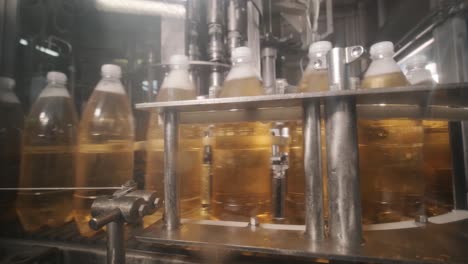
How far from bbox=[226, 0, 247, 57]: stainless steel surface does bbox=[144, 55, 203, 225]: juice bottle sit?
12.0 inches

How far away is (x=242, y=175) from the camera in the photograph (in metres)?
0.69

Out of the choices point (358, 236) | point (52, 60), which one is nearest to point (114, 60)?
point (52, 60)

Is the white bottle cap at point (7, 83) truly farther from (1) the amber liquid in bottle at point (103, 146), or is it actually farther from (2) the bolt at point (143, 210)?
(2) the bolt at point (143, 210)

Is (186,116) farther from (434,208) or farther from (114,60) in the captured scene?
(434,208)

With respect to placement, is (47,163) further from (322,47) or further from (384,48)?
(384,48)

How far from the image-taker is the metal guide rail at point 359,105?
0.37 meters

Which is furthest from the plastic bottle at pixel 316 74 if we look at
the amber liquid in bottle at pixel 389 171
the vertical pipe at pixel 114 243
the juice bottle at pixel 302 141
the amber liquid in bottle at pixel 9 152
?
the amber liquid in bottle at pixel 9 152

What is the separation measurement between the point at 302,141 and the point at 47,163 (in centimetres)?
78

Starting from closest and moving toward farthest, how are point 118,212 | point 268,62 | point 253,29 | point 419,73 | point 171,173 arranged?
point 118,212 → point 171,173 → point 419,73 → point 253,29 → point 268,62

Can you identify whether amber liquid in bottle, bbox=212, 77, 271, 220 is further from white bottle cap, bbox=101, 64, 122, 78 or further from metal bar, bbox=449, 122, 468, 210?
metal bar, bbox=449, 122, 468, 210

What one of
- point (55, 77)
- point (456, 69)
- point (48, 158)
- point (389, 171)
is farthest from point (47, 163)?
point (456, 69)

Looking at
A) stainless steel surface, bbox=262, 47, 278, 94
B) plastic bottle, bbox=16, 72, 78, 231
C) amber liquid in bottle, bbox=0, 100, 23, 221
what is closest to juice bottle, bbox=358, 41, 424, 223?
stainless steel surface, bbox=262, 47, 278, 94

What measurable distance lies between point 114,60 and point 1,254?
0.70 metres

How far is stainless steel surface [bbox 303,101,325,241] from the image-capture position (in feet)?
1.37
